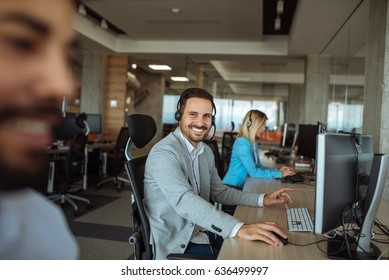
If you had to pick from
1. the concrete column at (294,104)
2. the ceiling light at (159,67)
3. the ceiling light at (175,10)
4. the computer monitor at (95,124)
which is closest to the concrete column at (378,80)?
the ceiling light at (175,10)

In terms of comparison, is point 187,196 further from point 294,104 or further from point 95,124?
point 294,104

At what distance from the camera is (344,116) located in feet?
16.7

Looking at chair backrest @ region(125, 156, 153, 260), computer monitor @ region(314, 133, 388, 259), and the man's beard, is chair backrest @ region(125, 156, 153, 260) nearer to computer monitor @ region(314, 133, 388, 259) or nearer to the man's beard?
the man's beard

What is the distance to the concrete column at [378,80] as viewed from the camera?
244cm

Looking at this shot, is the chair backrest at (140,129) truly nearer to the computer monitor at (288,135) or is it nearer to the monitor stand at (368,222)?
the monitor stand at (368,222)

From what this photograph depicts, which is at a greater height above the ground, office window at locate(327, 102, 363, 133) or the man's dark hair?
office window at locate(327, 102, 363, 133)

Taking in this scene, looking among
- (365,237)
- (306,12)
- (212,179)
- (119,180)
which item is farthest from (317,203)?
(119,180)

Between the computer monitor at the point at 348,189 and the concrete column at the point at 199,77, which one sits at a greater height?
the concrete column at the point at 199,77

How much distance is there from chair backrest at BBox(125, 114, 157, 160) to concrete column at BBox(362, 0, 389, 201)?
65.4 inches

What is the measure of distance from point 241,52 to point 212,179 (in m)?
5.04

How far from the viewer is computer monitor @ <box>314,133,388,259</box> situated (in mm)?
1129

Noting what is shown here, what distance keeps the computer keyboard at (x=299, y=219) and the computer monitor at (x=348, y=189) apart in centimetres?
15

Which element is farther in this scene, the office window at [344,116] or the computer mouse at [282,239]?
the office window at [344,116]

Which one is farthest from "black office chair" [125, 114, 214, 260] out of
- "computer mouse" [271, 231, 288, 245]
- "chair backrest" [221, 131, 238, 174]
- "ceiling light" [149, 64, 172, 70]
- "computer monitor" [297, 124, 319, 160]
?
"ceiling light" [149, 64, 172, 70]
